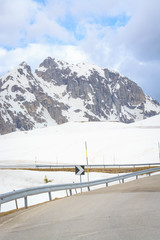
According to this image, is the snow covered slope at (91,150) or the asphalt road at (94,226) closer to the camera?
the asphalt road at (94,226)

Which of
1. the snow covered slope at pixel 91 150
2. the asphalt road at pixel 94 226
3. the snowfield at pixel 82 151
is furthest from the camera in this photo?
the snow covered slope at pixel 91 150

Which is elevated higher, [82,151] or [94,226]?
[94,226]

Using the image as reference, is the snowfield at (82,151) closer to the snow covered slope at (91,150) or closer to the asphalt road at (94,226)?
the snow covered slope at (91,150)

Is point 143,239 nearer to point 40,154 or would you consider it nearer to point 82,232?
point 82,232

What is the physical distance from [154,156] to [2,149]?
45907 mm

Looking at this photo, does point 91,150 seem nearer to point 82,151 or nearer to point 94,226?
point 82,151

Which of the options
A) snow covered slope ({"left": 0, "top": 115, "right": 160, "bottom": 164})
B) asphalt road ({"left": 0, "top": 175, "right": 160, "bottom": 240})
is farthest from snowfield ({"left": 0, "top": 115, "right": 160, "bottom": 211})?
asphalt road ({"left": 0, "top": 175, "right": 160, "bottom": 240})

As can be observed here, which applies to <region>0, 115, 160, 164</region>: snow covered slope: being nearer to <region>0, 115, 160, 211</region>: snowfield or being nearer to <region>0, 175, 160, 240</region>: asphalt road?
<region>0, 115, 160, 211</region>: snowfield

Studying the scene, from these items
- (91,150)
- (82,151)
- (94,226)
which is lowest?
(82,151)

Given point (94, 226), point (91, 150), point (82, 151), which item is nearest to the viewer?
point (94, 226)

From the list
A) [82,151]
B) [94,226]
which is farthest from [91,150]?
[94,226]

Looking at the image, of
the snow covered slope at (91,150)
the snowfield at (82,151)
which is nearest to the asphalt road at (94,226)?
the snowfield at (82,151)

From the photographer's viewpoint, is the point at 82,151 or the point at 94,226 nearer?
the point at 94,226

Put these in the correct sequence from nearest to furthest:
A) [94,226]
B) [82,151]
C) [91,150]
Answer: [94,226] < [91,150] < [82,151]
